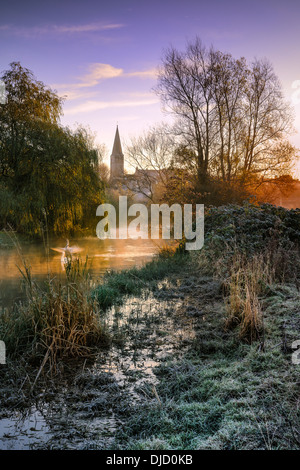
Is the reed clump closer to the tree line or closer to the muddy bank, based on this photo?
the muddy bank

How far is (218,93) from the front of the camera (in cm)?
1858

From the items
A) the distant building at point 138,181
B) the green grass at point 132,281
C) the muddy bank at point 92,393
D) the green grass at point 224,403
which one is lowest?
the muddy bank at point 92,393

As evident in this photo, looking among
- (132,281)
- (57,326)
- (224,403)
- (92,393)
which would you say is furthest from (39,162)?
(224,403)

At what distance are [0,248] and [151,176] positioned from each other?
915 centimetres

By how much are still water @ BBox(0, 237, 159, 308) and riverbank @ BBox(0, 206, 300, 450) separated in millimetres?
3300

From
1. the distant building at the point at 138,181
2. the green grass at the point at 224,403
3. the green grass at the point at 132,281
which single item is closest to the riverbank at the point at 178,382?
the green grass at the point at 224,403

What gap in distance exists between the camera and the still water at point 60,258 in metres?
9.91

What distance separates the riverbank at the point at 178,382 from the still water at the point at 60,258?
330 cm

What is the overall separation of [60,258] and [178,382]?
12026 millimetres

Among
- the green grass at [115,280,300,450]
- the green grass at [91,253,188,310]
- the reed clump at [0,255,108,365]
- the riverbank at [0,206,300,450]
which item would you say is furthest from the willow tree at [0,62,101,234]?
the green grass at [115,280,300,450]

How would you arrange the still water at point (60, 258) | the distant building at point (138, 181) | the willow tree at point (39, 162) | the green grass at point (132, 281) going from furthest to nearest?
the distant building at point (138, 181) → the willow tree at point (39, 162) → the still water at point (60, 258) → the green grass at point (132, 281)

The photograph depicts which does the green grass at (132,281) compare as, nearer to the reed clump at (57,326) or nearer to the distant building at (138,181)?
the reed clump at (57,326)

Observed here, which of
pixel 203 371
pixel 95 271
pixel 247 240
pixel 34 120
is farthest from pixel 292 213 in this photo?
pixel 34 120

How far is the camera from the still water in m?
9.91
